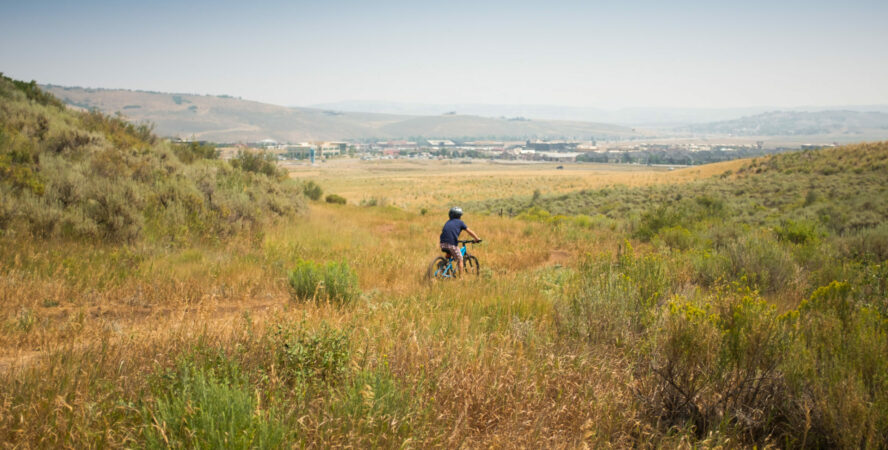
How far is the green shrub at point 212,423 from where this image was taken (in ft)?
8.64

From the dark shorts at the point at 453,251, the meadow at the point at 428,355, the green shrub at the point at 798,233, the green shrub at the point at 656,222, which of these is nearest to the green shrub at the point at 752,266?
the meadow at the point at 428,355

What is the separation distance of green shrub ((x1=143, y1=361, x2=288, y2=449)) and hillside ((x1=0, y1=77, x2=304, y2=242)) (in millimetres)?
8051

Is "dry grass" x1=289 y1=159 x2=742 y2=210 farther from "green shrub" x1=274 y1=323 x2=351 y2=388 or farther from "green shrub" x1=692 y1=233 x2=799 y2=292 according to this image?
"green shrub" x1=274 y1=323 x2=351 y2=388

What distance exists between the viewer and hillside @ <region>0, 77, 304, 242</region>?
30.4 feet

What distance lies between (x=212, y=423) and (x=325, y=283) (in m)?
4.34

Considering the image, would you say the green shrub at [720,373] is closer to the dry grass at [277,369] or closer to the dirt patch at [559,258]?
the dry grass at [277,369]

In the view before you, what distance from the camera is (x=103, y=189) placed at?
10023 millimetres

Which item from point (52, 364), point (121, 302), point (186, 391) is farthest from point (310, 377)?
point (121, 302)

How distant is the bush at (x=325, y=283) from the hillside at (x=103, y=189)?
4.38 metres

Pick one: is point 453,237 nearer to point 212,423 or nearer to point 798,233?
point 212,423

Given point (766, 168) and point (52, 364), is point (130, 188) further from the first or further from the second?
point (766, 168)

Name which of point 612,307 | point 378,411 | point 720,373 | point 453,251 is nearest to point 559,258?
point 453,251

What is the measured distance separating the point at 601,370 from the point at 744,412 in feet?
3.45

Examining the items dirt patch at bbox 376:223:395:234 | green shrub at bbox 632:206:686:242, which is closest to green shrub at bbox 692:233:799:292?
green shrub at bbox 632:206:686:242
